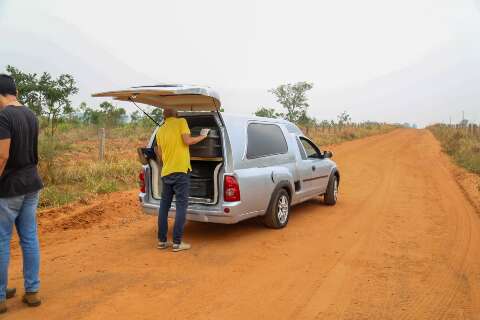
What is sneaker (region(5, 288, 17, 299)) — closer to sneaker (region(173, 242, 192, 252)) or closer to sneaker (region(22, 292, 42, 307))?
sneaker (region(22, 292, 42, 307))

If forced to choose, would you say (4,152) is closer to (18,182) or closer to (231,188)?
(18,182)

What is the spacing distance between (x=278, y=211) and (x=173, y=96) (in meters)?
2.45

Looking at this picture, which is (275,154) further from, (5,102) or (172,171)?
(5,102)

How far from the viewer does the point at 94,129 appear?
2505 centimetres

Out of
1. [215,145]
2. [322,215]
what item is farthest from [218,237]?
[322,215]

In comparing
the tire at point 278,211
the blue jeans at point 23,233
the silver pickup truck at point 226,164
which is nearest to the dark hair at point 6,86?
the blue jeans at point 23,233

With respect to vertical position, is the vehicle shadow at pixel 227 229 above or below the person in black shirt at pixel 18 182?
below

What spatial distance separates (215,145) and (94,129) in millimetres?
20029

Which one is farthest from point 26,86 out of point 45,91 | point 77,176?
point 77,176

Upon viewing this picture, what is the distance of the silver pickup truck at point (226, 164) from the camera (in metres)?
6.23

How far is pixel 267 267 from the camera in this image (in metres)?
5.46

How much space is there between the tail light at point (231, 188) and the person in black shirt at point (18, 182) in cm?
259

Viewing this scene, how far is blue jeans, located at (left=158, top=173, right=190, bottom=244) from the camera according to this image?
599 centimetres

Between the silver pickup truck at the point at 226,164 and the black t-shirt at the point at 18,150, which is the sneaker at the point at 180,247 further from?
the black t-shirt at the point at 18,150
